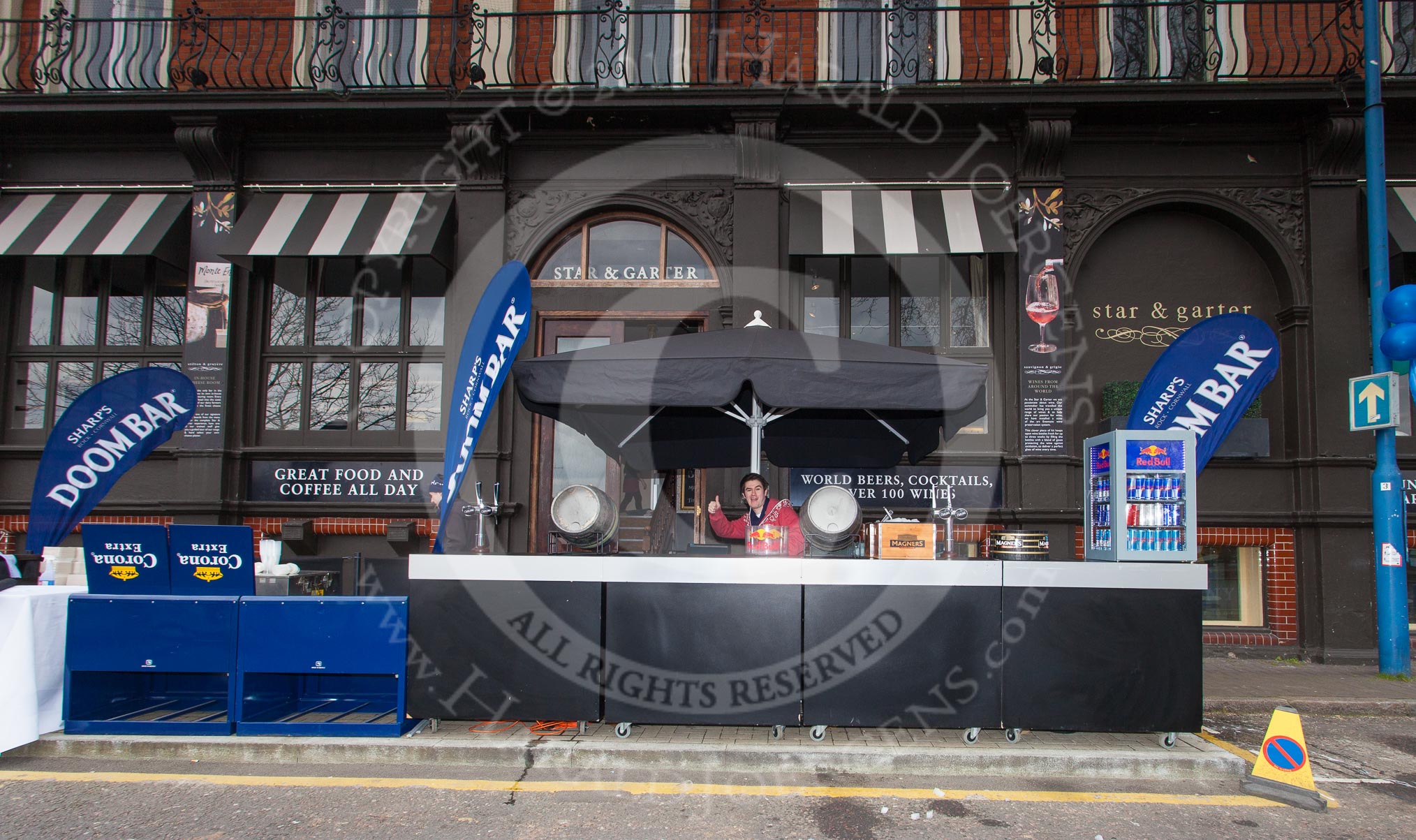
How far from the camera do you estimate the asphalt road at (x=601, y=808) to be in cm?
450

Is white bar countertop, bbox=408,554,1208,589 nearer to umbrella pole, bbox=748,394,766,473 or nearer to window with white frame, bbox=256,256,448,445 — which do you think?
umbrella pole, bbox=748,394,766,473

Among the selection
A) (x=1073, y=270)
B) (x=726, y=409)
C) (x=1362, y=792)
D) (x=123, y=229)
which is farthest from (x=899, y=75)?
(x=123, y=229)

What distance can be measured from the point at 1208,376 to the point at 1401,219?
3.82 meters

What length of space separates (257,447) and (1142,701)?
9328 millimetres

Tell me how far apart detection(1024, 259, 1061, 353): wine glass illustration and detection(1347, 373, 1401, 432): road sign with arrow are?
2.83 meters

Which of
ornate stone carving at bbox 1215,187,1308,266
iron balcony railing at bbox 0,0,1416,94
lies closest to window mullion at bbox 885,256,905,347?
iron balcony railing at bbox 0,0,1416,94

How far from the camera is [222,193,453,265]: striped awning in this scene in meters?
9.87

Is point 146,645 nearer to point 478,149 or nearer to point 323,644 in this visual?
point 323,644

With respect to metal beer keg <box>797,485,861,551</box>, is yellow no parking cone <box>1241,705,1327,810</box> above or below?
below

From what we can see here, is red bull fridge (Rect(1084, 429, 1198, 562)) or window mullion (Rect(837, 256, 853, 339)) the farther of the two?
window mullion (Rect(837, 256, 853, 339))

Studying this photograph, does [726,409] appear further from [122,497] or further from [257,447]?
[122,497]

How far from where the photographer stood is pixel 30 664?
556 centimetres

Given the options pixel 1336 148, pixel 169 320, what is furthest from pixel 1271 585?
pixel 169 320

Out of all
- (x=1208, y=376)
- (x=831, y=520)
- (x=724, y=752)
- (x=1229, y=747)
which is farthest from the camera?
(x=1208, y=376)
